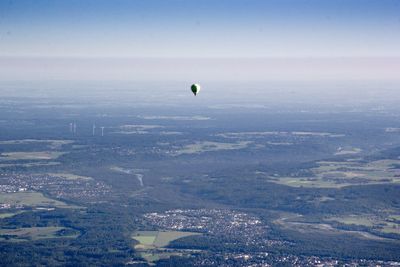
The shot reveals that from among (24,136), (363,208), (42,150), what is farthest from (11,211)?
(24,136)

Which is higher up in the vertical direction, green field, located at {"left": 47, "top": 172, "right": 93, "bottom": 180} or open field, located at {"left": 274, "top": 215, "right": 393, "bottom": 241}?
green field, located at {"left": 47, "top": 172, "right": 93, "bottom": 180}

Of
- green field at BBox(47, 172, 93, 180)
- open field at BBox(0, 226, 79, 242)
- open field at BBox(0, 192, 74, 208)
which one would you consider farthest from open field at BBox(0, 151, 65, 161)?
open field at BBox(0, 226, 79, 242)

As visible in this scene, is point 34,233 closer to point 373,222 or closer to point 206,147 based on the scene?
point 373,222

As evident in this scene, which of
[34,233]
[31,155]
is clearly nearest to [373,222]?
[34,233]

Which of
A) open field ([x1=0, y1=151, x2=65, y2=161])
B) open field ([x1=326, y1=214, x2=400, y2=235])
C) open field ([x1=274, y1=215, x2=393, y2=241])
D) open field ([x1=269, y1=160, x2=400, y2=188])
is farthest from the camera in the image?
open field ([x1=0, y1=151, x2=65, y2=161])

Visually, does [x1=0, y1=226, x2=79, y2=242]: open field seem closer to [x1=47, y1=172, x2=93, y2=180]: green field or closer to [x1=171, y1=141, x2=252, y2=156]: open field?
[x1=47, y1=172, x2=93, y2=180]: green field

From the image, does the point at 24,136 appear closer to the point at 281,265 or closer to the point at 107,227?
the point at 107,227
